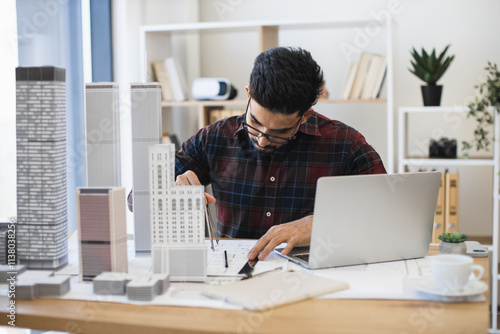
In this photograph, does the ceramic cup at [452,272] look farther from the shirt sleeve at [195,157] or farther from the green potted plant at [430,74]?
the green potted plant at [430,74]

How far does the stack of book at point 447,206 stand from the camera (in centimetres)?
297

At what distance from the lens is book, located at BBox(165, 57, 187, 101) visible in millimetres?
3303

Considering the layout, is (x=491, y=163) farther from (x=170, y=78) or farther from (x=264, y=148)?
(x=170, y=78)

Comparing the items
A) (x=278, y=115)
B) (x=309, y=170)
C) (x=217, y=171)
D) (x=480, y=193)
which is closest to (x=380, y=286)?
(x=278, y=115)

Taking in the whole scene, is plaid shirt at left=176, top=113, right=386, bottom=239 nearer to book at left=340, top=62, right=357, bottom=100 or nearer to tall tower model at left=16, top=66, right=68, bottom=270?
tall tower model at left=16, top=66, right=68, bottom=270

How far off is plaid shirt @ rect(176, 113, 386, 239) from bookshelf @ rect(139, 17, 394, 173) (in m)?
1.18

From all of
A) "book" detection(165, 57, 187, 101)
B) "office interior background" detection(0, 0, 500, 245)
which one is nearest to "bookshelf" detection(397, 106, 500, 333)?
"office interior background" detection(0, 0, 500, 245)

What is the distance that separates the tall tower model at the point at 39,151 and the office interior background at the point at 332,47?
159 centimetres

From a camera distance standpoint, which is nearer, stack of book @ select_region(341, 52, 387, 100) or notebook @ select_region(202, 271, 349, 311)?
notebook @ select_region(202, 271, 349, 311)

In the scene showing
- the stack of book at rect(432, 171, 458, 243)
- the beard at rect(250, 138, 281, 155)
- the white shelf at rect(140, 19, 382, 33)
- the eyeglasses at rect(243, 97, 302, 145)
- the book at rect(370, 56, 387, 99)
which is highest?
the white shelf at rect(140, 19, 382, 33)

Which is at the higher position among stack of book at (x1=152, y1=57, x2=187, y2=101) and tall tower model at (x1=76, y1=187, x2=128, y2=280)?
stack of book at (x1=152, y1=57, x2=187, y2=101)

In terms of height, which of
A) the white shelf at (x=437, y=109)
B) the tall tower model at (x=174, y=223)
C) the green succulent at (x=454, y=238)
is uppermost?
the white shelf at (x=437, y=109)

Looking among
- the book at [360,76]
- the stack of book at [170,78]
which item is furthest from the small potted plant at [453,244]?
the stack of book at [170,78]

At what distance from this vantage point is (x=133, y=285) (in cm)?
111
